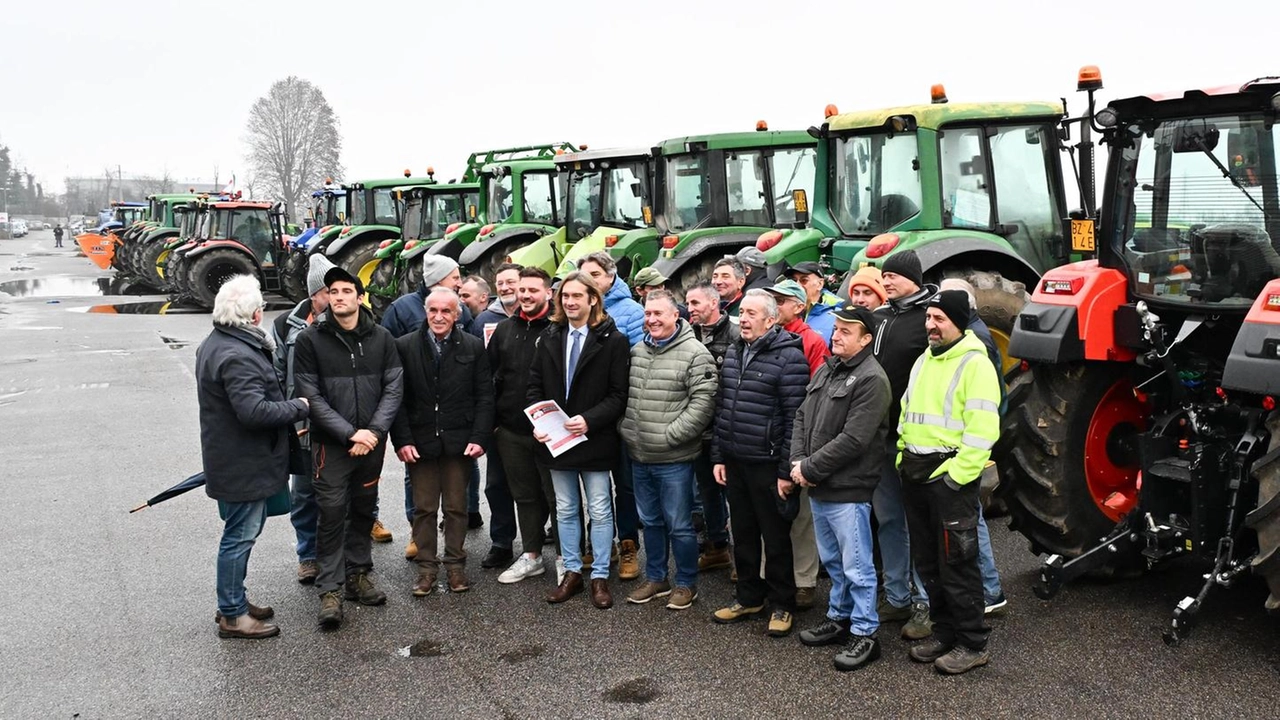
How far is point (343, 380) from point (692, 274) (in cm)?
558

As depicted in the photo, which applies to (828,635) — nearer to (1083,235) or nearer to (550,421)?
(550,421)

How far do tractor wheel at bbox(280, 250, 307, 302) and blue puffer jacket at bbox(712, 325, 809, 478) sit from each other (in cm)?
1938

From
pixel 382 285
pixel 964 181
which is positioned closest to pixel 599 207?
pixel 964 181

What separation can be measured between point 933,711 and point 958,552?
0.65 meters

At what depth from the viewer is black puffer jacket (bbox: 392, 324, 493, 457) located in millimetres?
5934

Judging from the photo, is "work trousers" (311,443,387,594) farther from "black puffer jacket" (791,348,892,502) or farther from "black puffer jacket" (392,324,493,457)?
"black puffer jacket" (791,348,892,502)

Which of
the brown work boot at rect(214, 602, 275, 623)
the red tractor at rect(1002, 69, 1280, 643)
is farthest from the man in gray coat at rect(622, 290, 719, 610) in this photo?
the brown work boot at rect(214, 602, 275, 623)

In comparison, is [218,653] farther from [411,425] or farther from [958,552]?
[958,552]

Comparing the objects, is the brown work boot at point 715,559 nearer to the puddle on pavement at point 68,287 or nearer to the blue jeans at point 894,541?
the blue jeans at point 894,541

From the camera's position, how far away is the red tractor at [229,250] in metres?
22.8

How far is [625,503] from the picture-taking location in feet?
20.8

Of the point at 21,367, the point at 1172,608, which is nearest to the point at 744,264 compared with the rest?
the point at 1172,608

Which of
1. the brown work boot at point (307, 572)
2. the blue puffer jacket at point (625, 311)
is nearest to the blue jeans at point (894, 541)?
the blue puffer jacket at point (625, 311)

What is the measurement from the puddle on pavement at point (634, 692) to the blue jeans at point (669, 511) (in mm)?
1024
